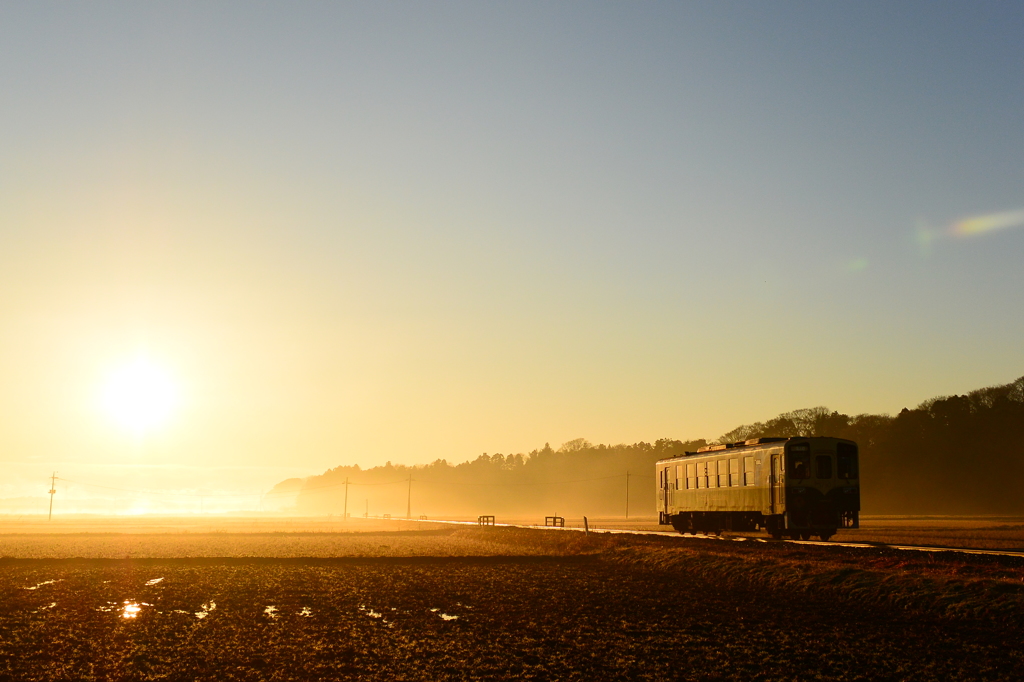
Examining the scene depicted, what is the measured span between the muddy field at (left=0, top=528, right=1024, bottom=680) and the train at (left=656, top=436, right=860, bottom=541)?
413 centimetres

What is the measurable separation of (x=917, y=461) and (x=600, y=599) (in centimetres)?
10372

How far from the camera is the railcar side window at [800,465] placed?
126 feet

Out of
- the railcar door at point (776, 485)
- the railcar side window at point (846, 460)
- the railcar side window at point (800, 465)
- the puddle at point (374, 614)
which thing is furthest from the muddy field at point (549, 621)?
the railcar side window at point (846, 460)

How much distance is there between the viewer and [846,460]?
130 ft

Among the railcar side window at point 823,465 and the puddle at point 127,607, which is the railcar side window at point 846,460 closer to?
the railcar side window at point 823,465

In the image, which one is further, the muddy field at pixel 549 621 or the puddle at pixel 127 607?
the puddle at pixel 127 607

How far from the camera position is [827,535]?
4034cm

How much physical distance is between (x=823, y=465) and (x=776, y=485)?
2345 millimetres

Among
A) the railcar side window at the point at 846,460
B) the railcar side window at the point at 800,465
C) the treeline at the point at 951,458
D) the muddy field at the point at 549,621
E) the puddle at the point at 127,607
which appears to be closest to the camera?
the muddy field at the point at 549,621

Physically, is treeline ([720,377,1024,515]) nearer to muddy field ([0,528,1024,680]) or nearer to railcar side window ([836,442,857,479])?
railcar side window ([836,442,857,479])

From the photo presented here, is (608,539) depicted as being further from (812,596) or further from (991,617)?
(991,617)

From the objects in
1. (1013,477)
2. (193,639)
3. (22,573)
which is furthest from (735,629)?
(1013,477)

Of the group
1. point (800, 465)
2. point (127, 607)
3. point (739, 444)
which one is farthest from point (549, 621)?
point (739, 444)

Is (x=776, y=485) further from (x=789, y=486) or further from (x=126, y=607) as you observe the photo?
(x=126, y=607)
